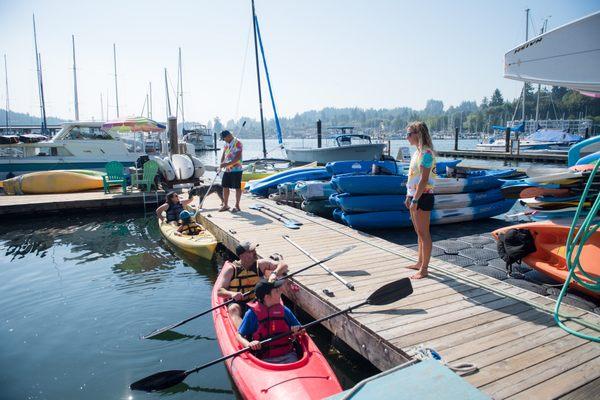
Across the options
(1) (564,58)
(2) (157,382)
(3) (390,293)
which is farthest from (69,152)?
(1) (564,58)

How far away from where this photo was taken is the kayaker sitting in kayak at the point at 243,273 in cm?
491

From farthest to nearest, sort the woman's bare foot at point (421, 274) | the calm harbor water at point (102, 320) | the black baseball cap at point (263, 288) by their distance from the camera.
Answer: the woman's bare foot at point (421, 274) → the calm harbor water at point (102, 320) → the black baseball cap at point (263, 288)

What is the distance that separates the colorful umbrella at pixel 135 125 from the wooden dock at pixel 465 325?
14.1 metres

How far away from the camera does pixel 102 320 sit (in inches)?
251

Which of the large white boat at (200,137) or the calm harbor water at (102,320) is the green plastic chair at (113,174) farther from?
the large white boat at (200,137)

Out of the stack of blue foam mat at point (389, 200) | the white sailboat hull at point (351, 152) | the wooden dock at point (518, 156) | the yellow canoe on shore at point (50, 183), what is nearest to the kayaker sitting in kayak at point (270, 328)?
the stack of blue foam mat at point (389, 200)

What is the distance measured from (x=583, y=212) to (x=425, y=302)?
266 centimetres

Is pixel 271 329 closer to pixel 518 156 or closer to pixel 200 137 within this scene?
pixel 518 156

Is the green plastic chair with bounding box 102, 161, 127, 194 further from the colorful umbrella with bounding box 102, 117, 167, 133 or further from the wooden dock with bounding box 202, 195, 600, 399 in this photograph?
the wooden dock with bounding box 202, 195, 600, 399

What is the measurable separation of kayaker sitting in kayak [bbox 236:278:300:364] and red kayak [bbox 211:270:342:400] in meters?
0.14

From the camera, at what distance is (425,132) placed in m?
4.98

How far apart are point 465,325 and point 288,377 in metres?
1.87

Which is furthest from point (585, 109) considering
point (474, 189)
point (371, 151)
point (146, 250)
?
point (146, 250)

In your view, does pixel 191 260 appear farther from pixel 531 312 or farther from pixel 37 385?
pixel 531 312
